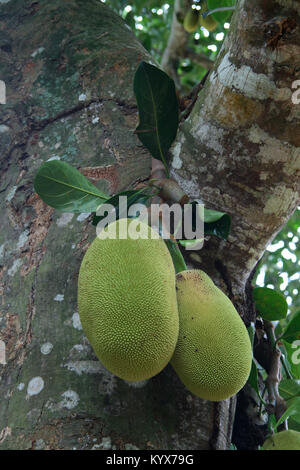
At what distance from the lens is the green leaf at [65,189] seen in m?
0.99

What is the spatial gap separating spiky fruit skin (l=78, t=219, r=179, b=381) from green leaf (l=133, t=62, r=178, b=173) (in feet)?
1.13

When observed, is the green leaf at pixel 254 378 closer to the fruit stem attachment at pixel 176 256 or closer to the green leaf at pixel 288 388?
the green leaf at pixel 288 388

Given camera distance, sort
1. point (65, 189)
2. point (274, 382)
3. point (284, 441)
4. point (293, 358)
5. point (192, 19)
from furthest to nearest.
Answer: point (192, 19), point (293, 358), point (274, 382), point (65, 189), point (284, 441)

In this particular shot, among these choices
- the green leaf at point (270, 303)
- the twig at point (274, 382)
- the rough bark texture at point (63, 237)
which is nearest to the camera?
the rough bark texture at point (63, 237)

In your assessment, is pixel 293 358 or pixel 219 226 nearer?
pixel 219 226

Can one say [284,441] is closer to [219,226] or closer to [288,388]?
[288,388]

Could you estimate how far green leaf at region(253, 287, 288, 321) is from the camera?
1.18m

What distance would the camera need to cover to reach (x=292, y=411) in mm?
1011

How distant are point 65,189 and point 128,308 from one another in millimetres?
370

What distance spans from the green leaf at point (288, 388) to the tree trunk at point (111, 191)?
219 mm

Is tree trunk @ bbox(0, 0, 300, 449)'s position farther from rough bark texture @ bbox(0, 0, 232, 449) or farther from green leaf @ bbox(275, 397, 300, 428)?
green leaf @ bbox(275, 397, 300, 428)

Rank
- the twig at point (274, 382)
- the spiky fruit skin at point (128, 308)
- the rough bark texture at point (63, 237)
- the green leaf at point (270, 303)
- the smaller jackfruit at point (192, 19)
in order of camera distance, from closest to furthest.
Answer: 1. the spiky fruit skin at point (128, 308)
2. the rough bark texture at point (63, 237)
3. the twig at point (274, 382)
4. the green leaf at point (270, 303)
5. the smaller jackfruit at point (192, 19)

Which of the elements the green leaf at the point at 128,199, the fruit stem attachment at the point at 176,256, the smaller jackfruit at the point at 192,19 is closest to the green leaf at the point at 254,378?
the fruit stem attachment at the point at 176,256

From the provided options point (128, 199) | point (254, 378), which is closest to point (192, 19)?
point (128, 199)
